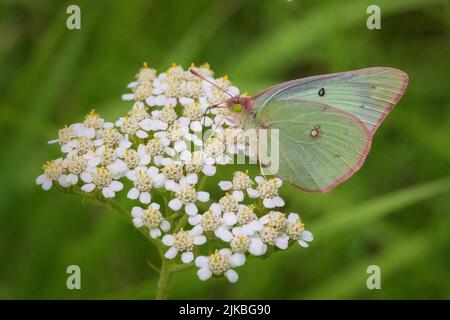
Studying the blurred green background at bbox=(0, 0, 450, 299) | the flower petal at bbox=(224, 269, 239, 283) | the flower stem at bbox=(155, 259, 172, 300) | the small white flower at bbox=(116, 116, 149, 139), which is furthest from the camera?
the blurred green background at bbox=(0, 0, 450, 299)

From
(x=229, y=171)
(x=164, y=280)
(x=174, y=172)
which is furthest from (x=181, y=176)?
(x=229, y=171)

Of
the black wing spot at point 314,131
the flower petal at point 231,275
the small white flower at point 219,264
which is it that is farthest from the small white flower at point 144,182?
the black wing spot at point 314,131

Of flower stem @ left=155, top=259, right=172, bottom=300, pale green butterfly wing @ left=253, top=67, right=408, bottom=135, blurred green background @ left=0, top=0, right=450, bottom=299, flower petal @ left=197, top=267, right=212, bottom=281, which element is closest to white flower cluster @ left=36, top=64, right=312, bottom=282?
flower petal @ left=197, top=267, right=212, bottom=281

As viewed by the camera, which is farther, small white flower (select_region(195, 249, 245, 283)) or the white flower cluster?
the white flower cluster

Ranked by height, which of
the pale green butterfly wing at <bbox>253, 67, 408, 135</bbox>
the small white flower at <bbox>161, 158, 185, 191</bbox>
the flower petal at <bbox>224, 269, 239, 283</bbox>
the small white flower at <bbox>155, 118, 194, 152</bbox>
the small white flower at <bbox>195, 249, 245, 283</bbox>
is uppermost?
the pale green butterfly wing at <bbox>253, 67, 408, 135</bbox>

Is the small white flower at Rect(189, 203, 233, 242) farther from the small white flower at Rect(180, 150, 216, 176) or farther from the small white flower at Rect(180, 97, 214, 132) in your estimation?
the small white flower at Rect(180, 97, 214, 132)

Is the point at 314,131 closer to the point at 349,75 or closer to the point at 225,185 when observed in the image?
the point at 349,75

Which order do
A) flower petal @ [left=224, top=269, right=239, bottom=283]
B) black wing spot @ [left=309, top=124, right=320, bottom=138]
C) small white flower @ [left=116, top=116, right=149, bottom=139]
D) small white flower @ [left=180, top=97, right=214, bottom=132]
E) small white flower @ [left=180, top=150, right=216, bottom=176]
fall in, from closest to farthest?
flower petal @ [left=224, top=269, right=239, bottom=283] < small white flower @ [left=180, top=150, right=216, bottom=176] < small white flower @ [left=116, top=116, right=149, bottom=139] < small white flower @ [left=180, top=97, right=214, bottom=132] < black wing spot @ [left=309, top=124, right=320, bottom=138]
